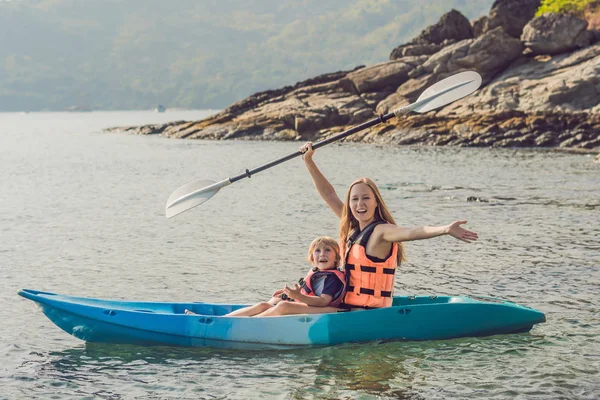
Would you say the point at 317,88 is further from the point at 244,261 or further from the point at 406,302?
the point at 406,302

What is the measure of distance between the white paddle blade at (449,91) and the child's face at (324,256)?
8.95 feet

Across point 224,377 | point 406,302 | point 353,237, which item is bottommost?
point 224,377

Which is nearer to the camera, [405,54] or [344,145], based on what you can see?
[344,145]

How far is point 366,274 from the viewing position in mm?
7547

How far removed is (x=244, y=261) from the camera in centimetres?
1288

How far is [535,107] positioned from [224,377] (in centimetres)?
3399

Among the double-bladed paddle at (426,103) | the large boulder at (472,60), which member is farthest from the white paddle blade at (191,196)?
the large boulder at (472,60)

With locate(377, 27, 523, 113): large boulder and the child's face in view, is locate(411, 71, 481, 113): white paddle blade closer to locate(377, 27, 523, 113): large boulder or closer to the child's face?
the child's face

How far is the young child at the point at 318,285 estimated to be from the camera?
7.56 metres

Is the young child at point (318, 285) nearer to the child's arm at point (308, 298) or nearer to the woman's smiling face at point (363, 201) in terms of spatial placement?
the child's arm at point (308, 298)

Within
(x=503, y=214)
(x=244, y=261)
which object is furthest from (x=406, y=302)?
(x=503, y=214)

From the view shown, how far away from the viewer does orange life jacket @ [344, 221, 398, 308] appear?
24.4ft

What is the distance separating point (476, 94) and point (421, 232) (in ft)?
118

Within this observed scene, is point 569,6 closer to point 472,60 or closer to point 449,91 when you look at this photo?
point 472,60
